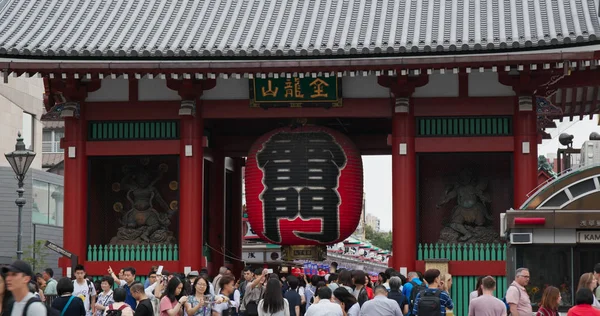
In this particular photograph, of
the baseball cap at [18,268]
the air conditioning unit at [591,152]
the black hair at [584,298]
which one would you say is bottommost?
the black hair at [584,298]

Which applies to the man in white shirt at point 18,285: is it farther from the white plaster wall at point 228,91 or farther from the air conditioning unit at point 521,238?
the white plaster wall at point 228,91

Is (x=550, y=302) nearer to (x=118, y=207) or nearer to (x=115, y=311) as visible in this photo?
(x=115, y=311)

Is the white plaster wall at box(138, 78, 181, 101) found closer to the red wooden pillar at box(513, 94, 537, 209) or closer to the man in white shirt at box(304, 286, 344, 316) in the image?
the red wooden pillar at box(513, 94, 537, 209)

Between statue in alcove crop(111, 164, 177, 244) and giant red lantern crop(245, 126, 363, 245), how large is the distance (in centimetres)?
240

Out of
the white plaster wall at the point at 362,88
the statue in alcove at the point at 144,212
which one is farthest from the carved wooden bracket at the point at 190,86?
the white plaster wall at the point at 362,88

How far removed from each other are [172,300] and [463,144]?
39.7ft

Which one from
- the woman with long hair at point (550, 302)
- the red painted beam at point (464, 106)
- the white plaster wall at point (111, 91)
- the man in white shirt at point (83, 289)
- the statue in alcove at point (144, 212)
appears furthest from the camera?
the statue in alcove at point (144, 212)

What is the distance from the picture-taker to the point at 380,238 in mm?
177125

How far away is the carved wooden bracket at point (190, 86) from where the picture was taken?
27.2 m

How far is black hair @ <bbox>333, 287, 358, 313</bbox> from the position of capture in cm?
1620

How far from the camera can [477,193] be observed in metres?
27.7

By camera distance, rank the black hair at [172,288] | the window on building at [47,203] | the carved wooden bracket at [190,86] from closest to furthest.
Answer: the black hair at [172,288]
the carved wooden bracket at [190,86]
the window on building at [47,203]

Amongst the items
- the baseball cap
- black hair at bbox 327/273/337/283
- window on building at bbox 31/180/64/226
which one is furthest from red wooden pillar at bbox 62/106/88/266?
window on building at bbox 31/180/64/226

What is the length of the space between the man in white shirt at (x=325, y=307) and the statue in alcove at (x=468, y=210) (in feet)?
40.5
